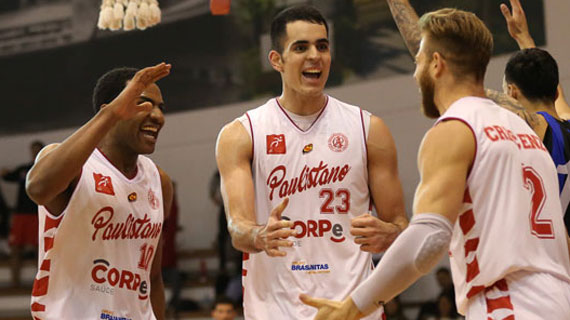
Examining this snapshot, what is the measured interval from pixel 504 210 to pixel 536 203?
0.63 ft

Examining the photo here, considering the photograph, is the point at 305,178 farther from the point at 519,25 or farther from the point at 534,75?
the point at 519,25

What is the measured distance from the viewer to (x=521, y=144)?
343 cm

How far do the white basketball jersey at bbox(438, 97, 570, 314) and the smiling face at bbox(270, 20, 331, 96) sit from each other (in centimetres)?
177

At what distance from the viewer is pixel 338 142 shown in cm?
514

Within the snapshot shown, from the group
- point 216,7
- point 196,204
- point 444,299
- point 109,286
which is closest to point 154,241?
point 109,286

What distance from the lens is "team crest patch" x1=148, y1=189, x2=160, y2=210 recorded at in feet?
16.8

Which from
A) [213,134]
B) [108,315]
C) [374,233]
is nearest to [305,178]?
[374,233]

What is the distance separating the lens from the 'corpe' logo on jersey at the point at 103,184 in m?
4.82

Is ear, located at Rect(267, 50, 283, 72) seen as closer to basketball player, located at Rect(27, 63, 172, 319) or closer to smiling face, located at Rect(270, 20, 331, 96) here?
smiling face, located at Rect(270, 20, 331, 96)

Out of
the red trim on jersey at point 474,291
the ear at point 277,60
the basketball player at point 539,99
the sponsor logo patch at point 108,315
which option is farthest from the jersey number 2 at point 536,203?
the sponsor logo patch at point 108,315

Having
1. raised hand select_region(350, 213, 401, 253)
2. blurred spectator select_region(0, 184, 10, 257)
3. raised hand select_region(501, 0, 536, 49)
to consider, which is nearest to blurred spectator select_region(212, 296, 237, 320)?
raised hand select_region(350, 213, 401, 253)

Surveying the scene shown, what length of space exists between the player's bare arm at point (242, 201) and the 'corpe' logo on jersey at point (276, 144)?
12cm

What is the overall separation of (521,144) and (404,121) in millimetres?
8878

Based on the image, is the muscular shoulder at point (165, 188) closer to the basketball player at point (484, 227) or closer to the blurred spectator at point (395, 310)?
the basketball player at point (484, 227)
